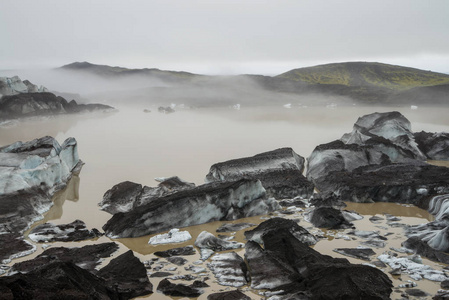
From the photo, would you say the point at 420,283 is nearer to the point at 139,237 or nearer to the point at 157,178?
the point at 139,237

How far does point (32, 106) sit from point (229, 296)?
31.4 metres

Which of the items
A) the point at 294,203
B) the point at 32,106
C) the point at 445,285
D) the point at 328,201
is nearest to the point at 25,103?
the point at 32,106

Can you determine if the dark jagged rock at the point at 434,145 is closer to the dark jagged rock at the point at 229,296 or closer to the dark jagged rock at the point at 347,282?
the dark jagged rock at the point at 347,282

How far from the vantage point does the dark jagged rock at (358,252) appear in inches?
259

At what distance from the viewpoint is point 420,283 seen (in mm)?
5605

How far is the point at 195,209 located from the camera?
331 inches

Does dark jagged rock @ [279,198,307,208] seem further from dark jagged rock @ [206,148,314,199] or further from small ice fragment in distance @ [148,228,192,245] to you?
small ice fragment in distance @ [148,228,192,245]

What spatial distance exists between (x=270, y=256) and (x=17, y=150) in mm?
9328

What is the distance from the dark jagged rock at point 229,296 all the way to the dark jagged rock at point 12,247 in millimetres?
3505

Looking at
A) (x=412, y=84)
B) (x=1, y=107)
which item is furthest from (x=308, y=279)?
(x=412, y=84)

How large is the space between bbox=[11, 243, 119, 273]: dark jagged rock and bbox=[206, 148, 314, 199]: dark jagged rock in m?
3.78

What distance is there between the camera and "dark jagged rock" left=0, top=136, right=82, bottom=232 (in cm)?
841

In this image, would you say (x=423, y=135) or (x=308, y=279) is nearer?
(x=308, y=279)

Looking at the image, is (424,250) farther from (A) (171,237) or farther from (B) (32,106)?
(B) (32,106)
